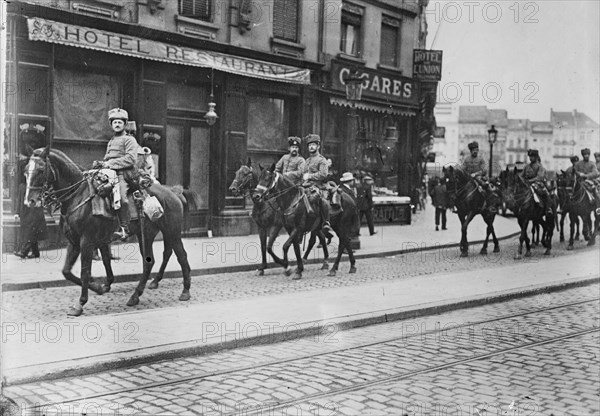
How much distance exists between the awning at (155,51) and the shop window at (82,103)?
693mm

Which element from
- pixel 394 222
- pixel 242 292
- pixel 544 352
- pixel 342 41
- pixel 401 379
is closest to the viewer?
pixel 401 379

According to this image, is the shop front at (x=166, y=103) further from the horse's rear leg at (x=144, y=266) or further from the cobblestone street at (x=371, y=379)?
the cobblestone street at (x=371, y=379)

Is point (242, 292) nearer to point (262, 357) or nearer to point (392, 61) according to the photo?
point (262, 357)

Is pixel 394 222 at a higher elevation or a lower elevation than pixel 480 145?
lower

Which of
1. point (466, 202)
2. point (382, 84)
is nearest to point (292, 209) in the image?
point (382, 84)

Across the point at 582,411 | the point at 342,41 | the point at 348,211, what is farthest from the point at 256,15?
the point at 582,411

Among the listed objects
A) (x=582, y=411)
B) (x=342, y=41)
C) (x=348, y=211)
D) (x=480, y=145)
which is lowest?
(x=582, y=411)

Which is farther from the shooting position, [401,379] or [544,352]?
[544,352]

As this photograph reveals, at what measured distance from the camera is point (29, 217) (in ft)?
36.7

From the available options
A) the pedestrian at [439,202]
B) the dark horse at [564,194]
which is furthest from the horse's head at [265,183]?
the pedestrian at [439,202]

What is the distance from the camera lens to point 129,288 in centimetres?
1030

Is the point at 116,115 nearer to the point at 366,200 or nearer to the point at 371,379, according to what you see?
the point at 371,379

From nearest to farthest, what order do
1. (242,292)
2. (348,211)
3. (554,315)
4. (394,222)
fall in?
(554,315), (242,292), (348,211), (394,222)

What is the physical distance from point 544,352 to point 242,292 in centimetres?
489
